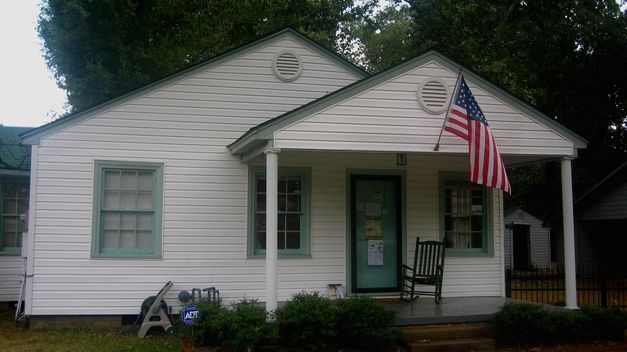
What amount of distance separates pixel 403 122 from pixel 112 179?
454 cm

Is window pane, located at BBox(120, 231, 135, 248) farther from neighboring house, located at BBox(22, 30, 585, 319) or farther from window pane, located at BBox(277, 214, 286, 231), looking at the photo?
window pane, located at BBox(277, 214, 286, 231)

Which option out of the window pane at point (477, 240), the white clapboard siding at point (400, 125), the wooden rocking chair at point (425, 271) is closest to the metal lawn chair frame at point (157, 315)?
the white clapboard siding at point (400, 125)

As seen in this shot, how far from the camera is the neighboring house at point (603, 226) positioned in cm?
2045

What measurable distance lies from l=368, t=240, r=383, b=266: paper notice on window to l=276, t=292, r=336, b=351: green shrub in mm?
2613

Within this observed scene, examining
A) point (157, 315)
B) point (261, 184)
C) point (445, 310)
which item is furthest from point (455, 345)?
point (157, 315)

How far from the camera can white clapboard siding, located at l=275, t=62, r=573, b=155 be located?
820 centimetres

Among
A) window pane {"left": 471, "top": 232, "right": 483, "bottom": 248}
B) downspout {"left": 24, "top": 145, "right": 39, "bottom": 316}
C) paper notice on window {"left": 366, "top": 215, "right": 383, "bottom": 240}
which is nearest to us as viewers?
downspout {"left": 24, "top": 145, "right": 39, "bottom": 316}

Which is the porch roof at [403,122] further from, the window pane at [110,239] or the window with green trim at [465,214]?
the window pane at [110,239]

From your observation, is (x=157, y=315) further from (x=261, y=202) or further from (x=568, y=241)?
(x=568, y=241)

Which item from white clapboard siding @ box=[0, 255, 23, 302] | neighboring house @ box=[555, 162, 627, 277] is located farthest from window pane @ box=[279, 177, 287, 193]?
neighboring house @ box=[555, 162, 627, 277]

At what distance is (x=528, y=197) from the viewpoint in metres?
31.6

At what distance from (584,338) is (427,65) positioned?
4.41 metres

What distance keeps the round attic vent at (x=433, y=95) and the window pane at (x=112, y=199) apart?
4.80 metres

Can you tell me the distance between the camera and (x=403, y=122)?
28.0ft
